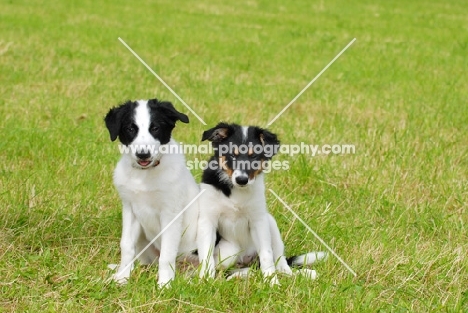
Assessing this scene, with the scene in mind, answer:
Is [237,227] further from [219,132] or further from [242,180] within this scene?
[219,132]

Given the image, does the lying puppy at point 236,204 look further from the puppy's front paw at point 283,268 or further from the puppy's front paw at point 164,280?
the puppy's front paw at point 164,280

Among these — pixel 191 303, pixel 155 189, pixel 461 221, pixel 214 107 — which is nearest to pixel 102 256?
pixel 155 189

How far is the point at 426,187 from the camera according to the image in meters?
6.76

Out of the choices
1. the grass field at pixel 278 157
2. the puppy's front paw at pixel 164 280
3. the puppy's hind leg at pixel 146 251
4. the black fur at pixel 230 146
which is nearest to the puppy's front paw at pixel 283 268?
the grass field at pixel 278 157

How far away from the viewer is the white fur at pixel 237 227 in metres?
4.90

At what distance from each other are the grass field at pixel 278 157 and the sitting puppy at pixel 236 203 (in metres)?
0.37

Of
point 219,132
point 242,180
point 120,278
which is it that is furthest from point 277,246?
point 120,278

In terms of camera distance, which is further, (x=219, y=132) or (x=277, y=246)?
(x=277, y=246)

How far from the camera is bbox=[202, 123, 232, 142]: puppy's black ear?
16.1ft

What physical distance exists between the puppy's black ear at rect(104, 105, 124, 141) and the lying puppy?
610 millimetres

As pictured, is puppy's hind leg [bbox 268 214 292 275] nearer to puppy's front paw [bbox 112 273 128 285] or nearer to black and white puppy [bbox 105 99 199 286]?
black and white puppy [bbox 105 99 199 286]

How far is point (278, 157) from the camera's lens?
7.48 meters

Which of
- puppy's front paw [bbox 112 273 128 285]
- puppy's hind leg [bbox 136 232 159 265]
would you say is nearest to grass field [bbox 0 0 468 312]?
puppy's front paw [bbox 112 273 128 285]

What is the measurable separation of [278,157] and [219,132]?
2.58 meters
